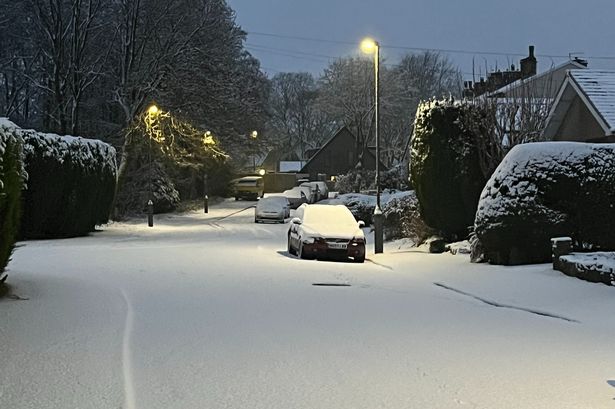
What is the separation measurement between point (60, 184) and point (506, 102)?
14.2m

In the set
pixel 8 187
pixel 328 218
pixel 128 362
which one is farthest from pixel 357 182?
pixel 128 362

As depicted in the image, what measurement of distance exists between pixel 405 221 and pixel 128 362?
1758 cm

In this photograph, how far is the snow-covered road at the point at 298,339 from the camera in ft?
17.5

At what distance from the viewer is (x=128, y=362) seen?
19.8 ft

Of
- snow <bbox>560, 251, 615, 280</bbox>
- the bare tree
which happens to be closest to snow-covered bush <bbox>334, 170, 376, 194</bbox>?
the bare tree

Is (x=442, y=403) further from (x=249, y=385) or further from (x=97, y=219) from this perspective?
(x=97, y=219)

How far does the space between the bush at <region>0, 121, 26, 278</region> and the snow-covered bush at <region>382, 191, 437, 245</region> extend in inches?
530

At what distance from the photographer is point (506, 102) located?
2206cm

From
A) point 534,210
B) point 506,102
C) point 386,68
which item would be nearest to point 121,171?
point 506,102

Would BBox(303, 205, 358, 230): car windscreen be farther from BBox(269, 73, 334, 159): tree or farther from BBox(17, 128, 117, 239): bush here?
BBox(269, 73, 334, 159): tree

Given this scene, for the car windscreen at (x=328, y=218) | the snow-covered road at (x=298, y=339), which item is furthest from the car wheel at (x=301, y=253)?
the snow-covered road at (x=298, y=339)

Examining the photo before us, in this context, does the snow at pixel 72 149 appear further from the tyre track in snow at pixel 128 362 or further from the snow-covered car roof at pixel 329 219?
the tyre track in snow at pixel 128 362

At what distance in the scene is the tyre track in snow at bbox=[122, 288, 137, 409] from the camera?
5008mm

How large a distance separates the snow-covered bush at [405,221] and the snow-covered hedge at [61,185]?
10155 millimetres
